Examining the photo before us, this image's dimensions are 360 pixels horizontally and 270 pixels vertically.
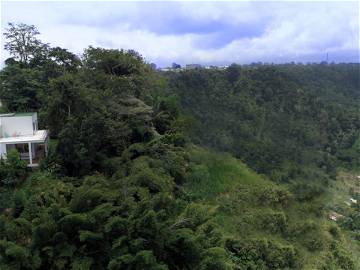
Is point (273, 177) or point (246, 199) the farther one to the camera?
point (273, 177)

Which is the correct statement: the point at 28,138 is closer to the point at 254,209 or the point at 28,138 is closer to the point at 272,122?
the point at 254,209

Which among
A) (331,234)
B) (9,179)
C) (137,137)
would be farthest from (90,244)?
(331,234)

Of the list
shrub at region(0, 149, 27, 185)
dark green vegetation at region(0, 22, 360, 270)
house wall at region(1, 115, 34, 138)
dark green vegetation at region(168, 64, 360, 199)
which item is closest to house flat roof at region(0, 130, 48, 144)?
house wall at region(1, 115, 34, 138)

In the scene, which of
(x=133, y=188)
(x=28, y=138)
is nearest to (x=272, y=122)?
(x=28, y=138)

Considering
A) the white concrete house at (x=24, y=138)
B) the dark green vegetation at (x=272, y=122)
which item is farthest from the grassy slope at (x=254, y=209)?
the dark green vegetation at (x=272, y=122)

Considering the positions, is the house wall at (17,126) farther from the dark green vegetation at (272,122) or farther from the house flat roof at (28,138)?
the dark green vegetation at (272,122)

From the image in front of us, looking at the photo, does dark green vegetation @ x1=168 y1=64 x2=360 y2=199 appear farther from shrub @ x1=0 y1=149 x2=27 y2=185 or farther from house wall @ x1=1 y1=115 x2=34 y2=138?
shrub @ x1=0 y1=149 x2=27 y2=185

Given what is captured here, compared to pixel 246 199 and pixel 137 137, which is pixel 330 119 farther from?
pixel 137 137
